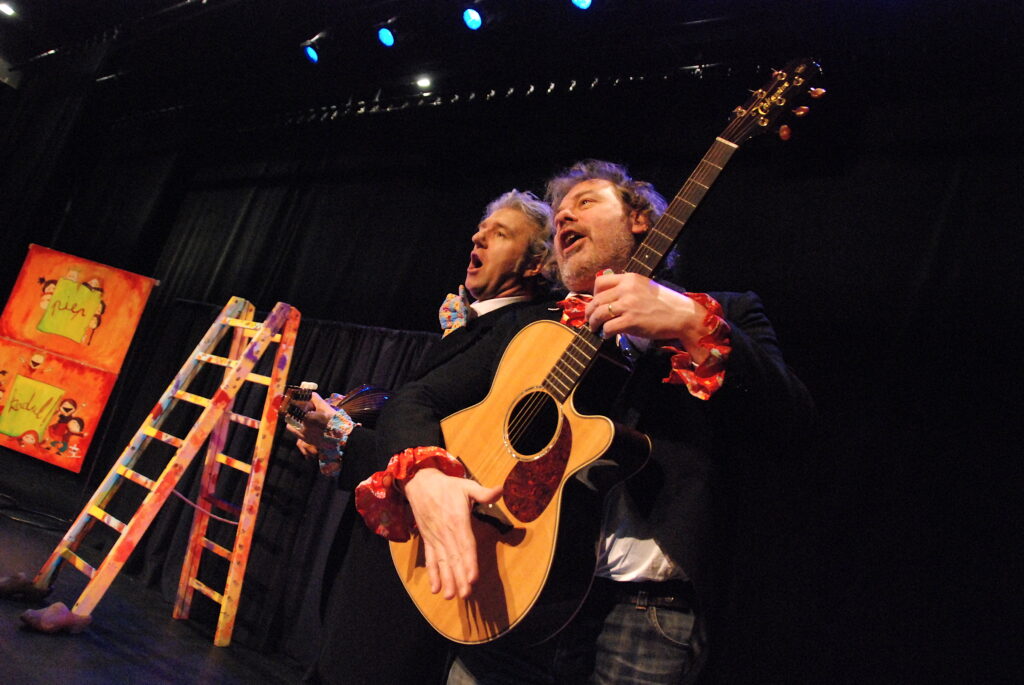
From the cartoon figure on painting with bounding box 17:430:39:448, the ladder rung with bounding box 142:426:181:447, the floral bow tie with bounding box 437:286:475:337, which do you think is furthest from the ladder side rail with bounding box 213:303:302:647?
the cartoon figure on painting with bounding box 17:430:39:448

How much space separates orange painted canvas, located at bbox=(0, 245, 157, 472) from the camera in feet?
16.4

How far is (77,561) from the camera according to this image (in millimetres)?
2746

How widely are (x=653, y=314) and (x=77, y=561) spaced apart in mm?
2851

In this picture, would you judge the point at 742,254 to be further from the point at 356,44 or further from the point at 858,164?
the point at 356,44

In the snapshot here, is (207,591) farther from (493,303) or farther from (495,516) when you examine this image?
(495,516)

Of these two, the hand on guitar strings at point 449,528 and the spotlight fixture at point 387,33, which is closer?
the hand on guitar strings at point 449,528

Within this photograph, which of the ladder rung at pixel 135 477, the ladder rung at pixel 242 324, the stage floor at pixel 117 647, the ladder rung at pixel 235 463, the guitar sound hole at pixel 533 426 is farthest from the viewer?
the ladder rung at pixel 242 324

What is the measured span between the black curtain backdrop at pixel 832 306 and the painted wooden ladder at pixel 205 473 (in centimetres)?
31

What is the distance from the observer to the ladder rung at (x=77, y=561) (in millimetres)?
2703

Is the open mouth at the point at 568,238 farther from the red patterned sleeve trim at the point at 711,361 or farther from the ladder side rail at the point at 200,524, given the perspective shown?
the ladder side rail at the point at 200,524

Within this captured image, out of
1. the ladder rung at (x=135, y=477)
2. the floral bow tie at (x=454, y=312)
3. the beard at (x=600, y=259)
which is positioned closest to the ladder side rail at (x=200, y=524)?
the ladder rung at (x=135, y=477)

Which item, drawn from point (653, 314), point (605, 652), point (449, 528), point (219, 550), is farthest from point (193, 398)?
point (653, 314)

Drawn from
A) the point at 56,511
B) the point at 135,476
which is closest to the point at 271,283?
the point at 135,476

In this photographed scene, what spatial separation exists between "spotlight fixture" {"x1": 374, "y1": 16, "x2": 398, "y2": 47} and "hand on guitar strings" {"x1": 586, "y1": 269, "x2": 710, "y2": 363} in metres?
3.26
